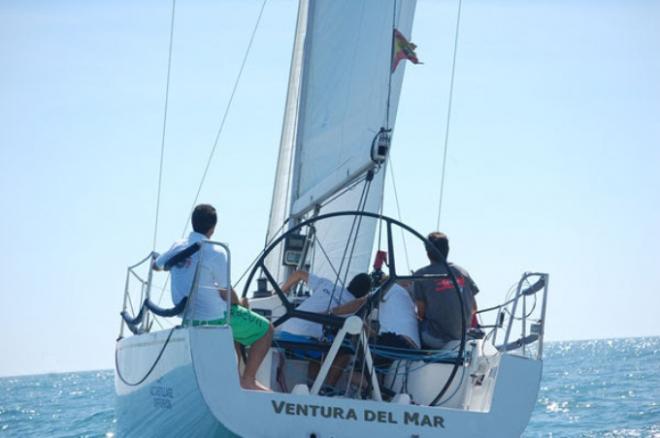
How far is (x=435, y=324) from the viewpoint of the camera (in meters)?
7.72

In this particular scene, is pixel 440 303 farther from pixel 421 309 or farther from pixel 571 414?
pixel 571 414

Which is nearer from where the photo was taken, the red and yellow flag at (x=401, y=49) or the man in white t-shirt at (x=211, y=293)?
the man in white t-shirt at (x=211, y=293)

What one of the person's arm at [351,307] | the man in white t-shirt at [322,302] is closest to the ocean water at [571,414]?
the man in white t-shirt at [322,302]

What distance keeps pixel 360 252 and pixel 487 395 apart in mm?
4305

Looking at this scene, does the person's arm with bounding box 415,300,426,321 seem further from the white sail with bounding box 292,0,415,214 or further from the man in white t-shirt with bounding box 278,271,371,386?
the white sail with bounding box 292,0,415,214

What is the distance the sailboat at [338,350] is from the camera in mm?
6512

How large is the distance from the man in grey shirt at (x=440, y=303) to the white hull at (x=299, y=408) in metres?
0.80

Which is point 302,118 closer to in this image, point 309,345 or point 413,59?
point 413,59

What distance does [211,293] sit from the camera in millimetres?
7039

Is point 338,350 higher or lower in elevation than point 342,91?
lower

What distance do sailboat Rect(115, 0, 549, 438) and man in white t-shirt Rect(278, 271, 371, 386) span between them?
108 millimetres

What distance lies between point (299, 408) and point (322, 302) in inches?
46.2

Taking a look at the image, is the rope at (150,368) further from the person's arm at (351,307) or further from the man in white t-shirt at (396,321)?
the man in white t-shirt at (396,321)

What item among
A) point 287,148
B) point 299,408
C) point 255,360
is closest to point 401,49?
point 255,360
